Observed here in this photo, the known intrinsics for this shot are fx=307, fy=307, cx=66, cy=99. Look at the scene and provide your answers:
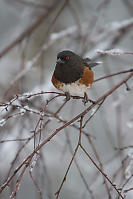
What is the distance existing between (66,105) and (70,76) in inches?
83.8

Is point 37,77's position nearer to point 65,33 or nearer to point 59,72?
point 65,33

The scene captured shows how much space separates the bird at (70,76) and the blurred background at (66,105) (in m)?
0.19

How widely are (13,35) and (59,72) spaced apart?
10.4 feet

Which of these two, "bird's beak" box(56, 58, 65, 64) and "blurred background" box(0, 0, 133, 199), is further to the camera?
"blurred background" box(0, 0, 133, 199)

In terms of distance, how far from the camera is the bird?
2273 millimetres

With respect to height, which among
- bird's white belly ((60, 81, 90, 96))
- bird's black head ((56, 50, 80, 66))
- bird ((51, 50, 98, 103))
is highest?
bird's black head ((56, 50, 80, 66))

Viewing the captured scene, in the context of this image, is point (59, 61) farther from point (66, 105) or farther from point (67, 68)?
point (66, 105)

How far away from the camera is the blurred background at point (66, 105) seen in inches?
95.5

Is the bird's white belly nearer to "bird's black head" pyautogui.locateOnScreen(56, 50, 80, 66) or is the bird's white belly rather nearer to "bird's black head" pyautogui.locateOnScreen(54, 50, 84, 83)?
"bird's black head" pyautogui.locateOnScreen(54, 50, 84, 83)

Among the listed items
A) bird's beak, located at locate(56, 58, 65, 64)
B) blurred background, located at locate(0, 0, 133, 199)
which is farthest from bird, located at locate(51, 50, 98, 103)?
blurred background, located at locate(0, 0, 133, 199)

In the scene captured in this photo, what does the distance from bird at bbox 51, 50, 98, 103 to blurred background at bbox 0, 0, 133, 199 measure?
0.19 meters

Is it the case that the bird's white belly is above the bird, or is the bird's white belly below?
below

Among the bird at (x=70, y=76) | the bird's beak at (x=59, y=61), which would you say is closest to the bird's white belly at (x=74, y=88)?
the bird at (x=70, y=76)

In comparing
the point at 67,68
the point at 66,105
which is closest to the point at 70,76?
the point at 67,68
